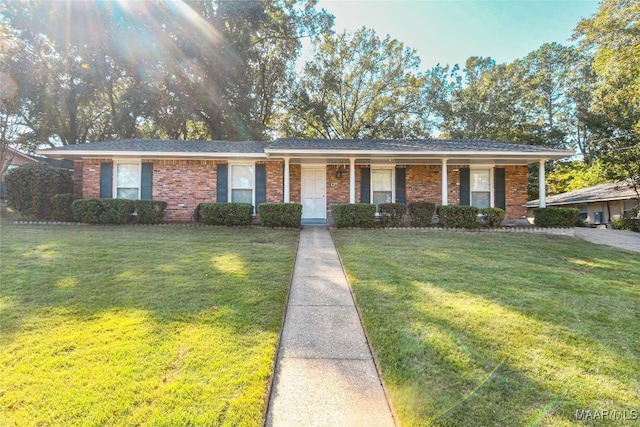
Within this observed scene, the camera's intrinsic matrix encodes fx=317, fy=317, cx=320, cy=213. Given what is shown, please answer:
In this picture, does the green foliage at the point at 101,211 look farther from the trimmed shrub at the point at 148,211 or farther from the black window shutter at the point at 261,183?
the black window shutter at the point at 261,183

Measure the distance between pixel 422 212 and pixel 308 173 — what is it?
4541 millimetres

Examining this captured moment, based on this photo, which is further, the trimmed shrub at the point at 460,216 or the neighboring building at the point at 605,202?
the neighboring building at the point at 605,202

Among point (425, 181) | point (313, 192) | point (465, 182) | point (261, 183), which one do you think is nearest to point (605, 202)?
point (465, 182)

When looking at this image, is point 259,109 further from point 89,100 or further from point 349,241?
point 349,241

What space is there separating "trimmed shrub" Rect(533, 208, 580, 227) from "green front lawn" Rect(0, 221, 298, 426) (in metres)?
9.53

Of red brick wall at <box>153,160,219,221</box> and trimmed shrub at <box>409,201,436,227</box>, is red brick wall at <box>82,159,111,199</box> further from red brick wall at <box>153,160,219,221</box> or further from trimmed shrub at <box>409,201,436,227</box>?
trimmed shrub at <box>409,201,436,227</box>

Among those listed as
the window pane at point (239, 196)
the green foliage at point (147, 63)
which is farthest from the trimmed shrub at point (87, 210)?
Result: the green foliage at point (147, 63)

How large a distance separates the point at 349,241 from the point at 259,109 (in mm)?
18344

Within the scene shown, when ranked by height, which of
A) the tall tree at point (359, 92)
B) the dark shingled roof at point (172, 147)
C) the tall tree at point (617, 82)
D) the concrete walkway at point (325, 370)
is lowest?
the concrete walkway at point (325, 370)

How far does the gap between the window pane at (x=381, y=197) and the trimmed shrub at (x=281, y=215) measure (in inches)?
139

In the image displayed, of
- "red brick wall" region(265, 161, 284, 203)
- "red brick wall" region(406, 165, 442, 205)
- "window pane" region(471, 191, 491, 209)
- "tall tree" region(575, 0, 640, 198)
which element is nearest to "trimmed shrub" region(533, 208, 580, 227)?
"window pane" region(471, 191, 491, 209)

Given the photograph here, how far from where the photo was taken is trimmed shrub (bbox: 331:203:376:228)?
33.9ft

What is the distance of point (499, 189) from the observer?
12117 millimetres

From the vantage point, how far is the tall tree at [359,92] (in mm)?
24594
